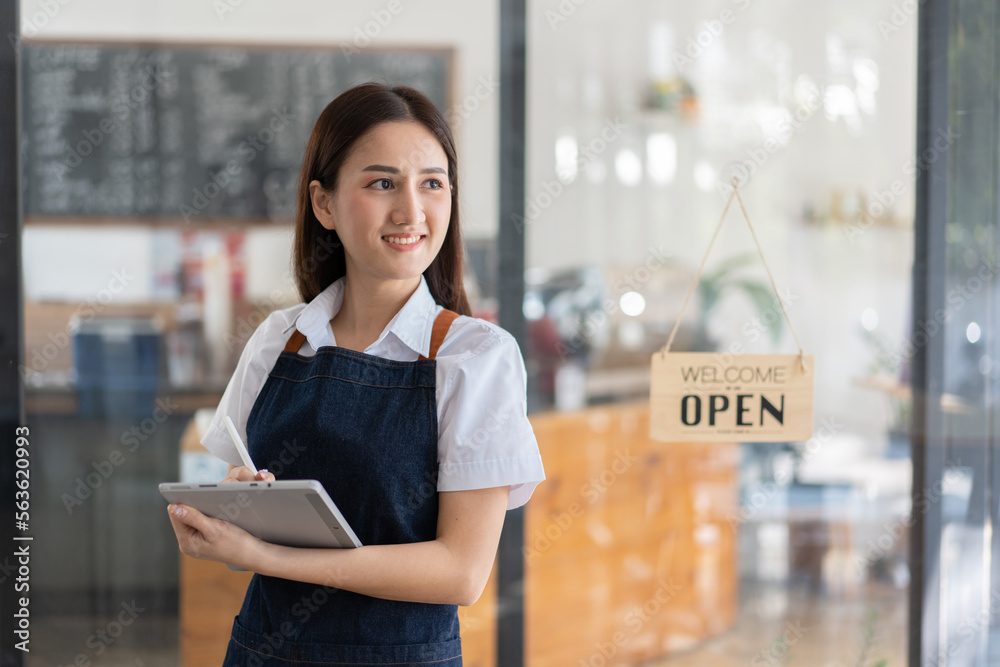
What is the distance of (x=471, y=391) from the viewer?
106 cm

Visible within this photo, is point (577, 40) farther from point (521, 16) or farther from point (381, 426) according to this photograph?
point (381, 426)

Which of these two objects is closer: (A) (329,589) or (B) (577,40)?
(A) (329,589)

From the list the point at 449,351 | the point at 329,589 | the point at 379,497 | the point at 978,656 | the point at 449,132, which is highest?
the point at 449,132

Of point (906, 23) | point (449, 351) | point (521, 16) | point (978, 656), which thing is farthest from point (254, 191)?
point (978, 656)

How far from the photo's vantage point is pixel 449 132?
1.17 metres

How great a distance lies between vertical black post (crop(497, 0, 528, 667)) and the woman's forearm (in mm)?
1088

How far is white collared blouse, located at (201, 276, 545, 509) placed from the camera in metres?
1.04

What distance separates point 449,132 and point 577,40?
126cm

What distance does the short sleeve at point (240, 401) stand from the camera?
48.7 inches

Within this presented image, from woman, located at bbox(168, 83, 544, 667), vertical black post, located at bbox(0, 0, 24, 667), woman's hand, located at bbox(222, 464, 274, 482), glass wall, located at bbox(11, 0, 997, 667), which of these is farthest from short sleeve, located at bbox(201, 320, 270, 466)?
glass wall, located at bbox(11, 0, 997, 667)

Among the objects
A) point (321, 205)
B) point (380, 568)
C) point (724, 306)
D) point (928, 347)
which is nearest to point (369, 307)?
point (321, 205)

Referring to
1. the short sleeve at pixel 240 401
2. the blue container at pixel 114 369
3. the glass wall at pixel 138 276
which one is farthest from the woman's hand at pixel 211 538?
the blue container at pixel 114 369

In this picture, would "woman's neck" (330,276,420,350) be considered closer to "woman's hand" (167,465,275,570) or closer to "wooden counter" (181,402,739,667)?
"woman's hand" (167,465,275,570)

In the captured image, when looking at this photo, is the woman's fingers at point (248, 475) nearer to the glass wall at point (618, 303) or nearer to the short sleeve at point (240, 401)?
the short sleeve at point (240, 401)
